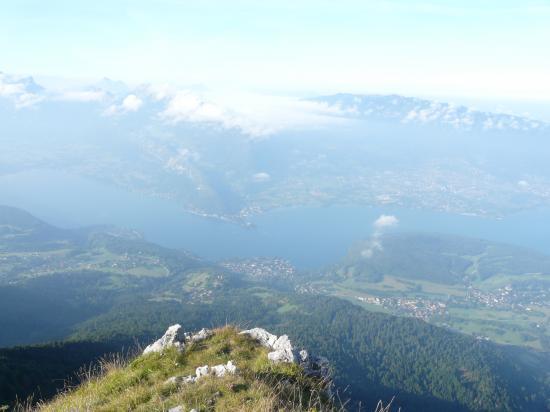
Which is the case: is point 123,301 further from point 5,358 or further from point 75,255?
point 5,358

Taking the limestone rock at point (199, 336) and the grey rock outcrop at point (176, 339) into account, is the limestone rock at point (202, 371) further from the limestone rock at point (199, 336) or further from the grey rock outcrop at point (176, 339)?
the limestone rock at point (199, 336)

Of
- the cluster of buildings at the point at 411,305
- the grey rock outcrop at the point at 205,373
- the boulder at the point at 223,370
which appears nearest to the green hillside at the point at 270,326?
the cluster of buildings at the point at 411,305

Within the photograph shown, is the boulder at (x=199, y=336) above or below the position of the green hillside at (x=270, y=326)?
above

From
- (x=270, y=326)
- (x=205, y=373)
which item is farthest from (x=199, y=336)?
(x=270, y=326)

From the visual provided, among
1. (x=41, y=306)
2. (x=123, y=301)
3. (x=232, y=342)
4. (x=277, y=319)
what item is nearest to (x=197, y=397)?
(x=232, y=342)

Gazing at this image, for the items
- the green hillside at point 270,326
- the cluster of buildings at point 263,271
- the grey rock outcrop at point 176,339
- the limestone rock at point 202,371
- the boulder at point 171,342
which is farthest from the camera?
the cluster of buildings at point 263,271

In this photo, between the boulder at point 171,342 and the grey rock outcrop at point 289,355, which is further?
the boulder at point 171,342
